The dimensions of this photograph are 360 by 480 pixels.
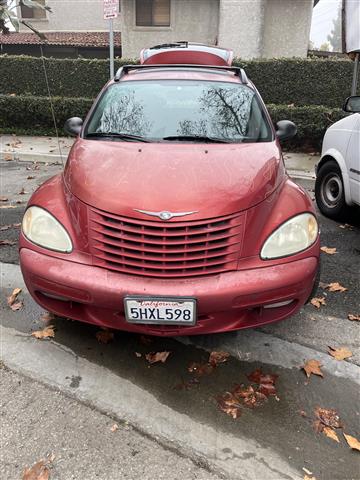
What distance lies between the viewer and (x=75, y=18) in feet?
66.7

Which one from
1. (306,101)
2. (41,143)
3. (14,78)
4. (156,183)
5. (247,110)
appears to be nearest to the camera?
(156,183)

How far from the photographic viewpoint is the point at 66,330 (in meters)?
3.03

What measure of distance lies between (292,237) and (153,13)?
1756 centimetres

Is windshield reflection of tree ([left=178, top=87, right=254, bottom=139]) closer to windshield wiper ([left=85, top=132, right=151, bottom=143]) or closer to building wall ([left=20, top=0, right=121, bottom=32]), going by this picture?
windshield wiper ([left=85, top=132, right=151, bottom=143])

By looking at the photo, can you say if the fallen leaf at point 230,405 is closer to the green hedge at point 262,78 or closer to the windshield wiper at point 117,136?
the windshield wiper at point 117,136

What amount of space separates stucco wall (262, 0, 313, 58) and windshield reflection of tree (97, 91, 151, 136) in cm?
1458

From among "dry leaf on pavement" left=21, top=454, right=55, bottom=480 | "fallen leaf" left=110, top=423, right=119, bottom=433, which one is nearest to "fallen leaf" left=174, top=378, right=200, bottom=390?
"fallen leaf" left=110, top=423, right=119, bottom=433

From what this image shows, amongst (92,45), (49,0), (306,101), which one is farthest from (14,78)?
(49,0)

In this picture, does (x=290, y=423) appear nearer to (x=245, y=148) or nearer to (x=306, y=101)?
(x=245, y=148)

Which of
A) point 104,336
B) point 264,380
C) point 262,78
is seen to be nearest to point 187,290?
point 264,380

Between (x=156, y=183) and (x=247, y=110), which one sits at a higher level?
(x=247, y=110)

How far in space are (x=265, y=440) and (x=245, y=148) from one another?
186 cm

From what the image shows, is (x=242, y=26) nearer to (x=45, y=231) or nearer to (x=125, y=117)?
(x=125, y=117)

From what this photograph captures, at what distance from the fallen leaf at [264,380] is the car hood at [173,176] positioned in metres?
1.02
